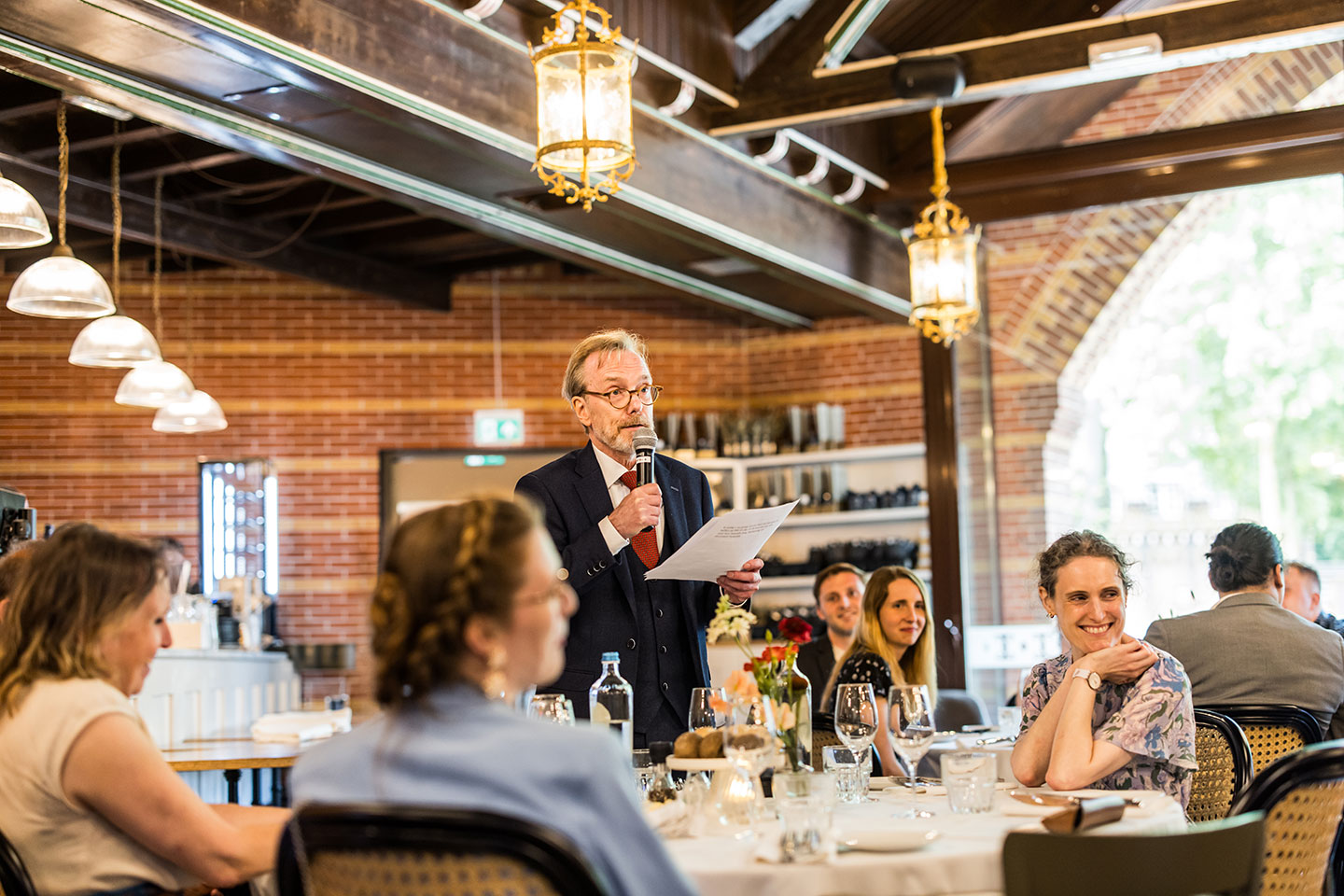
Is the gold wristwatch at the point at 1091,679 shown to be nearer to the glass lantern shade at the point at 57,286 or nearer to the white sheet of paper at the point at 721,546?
the white sheet of paper at the point at 721,546

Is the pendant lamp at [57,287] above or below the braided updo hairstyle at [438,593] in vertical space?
above

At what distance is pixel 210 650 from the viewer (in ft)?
21.7

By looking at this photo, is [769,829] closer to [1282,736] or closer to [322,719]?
[1282,736]

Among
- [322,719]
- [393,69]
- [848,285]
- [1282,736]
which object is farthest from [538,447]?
[1282,736]

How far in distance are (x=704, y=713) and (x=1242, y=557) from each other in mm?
2175

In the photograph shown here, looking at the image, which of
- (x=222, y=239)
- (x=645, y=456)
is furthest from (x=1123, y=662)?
(x=222, y=239)

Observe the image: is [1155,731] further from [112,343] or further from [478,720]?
[112,343]

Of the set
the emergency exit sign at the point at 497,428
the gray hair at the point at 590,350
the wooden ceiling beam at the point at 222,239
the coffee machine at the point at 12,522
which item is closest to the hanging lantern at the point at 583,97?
the gray hair at the point at 590,350

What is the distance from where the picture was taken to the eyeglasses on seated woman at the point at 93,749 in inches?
77.4

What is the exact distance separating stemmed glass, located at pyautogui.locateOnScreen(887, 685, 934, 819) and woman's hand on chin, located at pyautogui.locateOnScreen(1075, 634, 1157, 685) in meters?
0.35

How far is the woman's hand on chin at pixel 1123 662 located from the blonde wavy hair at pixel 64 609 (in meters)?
1.76

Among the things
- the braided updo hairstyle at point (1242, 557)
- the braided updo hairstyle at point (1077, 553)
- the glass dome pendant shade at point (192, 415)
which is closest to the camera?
the braided updo hairstyle at point (1077, 553)

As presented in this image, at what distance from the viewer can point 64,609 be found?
2066mm

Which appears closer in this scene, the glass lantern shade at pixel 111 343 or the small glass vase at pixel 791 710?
the small glass vase at pixel 791 710
